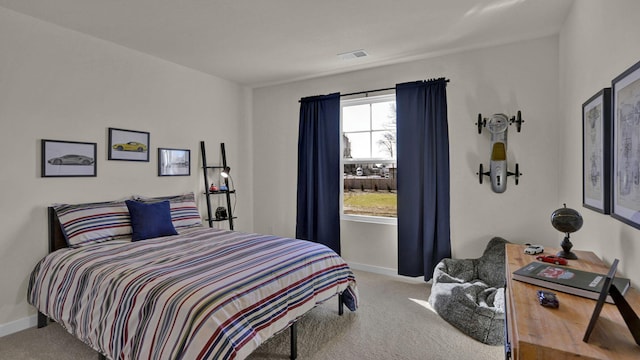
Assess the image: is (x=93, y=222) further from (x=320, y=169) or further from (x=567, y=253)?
(x=567, y=253)

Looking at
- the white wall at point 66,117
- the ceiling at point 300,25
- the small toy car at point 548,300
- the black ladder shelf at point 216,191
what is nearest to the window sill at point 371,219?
the black ladder shelf at point 216,191

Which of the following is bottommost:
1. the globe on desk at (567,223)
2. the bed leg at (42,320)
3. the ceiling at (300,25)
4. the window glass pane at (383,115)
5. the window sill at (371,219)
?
the bed leg at (42,320)

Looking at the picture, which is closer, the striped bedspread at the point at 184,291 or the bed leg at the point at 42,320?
the striped bedspread at the point at 184,291

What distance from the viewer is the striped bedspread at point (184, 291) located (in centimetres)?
168

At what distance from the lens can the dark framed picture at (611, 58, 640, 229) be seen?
133 centimetres

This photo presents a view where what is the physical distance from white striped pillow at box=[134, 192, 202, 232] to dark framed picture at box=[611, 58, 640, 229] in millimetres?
3443

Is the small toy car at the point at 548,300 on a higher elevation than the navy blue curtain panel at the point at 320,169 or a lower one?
lower

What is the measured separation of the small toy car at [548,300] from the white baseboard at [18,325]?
11.7 ft

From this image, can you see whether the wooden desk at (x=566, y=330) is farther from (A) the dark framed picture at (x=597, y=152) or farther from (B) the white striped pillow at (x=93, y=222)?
(B) the white striped pillow at (x=93, y=222)

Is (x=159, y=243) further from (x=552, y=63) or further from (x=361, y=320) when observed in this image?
(x=552, y=63)

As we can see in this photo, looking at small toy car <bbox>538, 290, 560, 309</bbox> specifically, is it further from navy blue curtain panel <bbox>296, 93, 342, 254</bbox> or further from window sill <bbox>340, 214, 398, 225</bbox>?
navy blue curtain panel <bbox>296, 93, 342, 254</bbox>

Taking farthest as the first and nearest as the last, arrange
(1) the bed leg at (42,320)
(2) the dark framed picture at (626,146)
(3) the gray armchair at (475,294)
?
(1) the bed leg at (42,320) < (3) the gray armchair at (475,294) < (2) the dark framed picture at (626,146)

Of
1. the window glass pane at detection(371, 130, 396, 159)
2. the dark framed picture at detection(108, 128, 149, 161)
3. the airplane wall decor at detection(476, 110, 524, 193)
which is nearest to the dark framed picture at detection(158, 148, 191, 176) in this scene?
the dark framed picture at detection(108, 128, 149, 161)

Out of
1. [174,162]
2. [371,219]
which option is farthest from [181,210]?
[371,219]
